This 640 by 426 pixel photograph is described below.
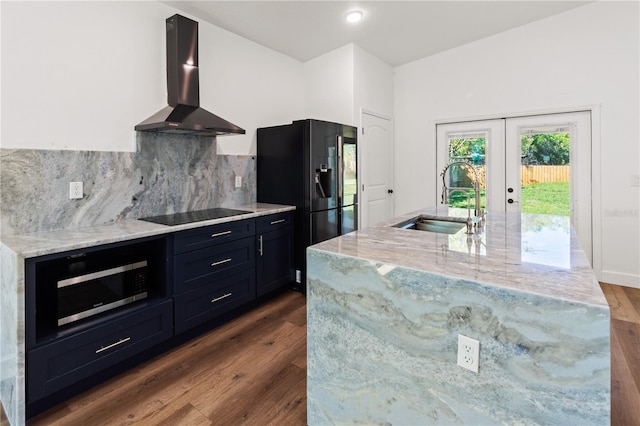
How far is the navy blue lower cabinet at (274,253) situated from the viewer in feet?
10.2

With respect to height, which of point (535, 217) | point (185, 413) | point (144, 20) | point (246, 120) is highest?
point (144, 20)

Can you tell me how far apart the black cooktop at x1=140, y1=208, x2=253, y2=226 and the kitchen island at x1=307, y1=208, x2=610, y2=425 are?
1430 millimetres

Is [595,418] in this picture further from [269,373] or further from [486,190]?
[486,190]

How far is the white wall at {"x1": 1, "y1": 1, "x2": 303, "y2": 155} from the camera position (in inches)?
85.6

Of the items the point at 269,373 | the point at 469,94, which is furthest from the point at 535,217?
the point at 469,94

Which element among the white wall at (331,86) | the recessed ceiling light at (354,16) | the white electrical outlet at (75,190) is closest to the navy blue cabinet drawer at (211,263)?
the white electrical outlet at (75,190)

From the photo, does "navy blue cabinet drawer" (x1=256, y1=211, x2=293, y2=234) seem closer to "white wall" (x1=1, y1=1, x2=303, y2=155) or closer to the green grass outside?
"white wall" (x1=1, y1=1, x2=303, y2=155)

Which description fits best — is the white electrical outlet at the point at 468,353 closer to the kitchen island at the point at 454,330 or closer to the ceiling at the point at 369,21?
the kitchen island at the point at 454,330

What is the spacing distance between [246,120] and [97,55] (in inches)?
59.3

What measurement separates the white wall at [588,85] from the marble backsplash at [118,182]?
309cm

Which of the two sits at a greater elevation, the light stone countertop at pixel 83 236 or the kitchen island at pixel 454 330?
the light stone countertop at pixel 83 236

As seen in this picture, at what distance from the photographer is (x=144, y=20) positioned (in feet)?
9.25

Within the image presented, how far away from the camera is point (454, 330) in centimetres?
119

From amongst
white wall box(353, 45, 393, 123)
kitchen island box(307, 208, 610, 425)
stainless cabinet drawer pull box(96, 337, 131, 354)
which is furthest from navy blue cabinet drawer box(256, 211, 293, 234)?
white wall box(353, 45, 393, 123)
